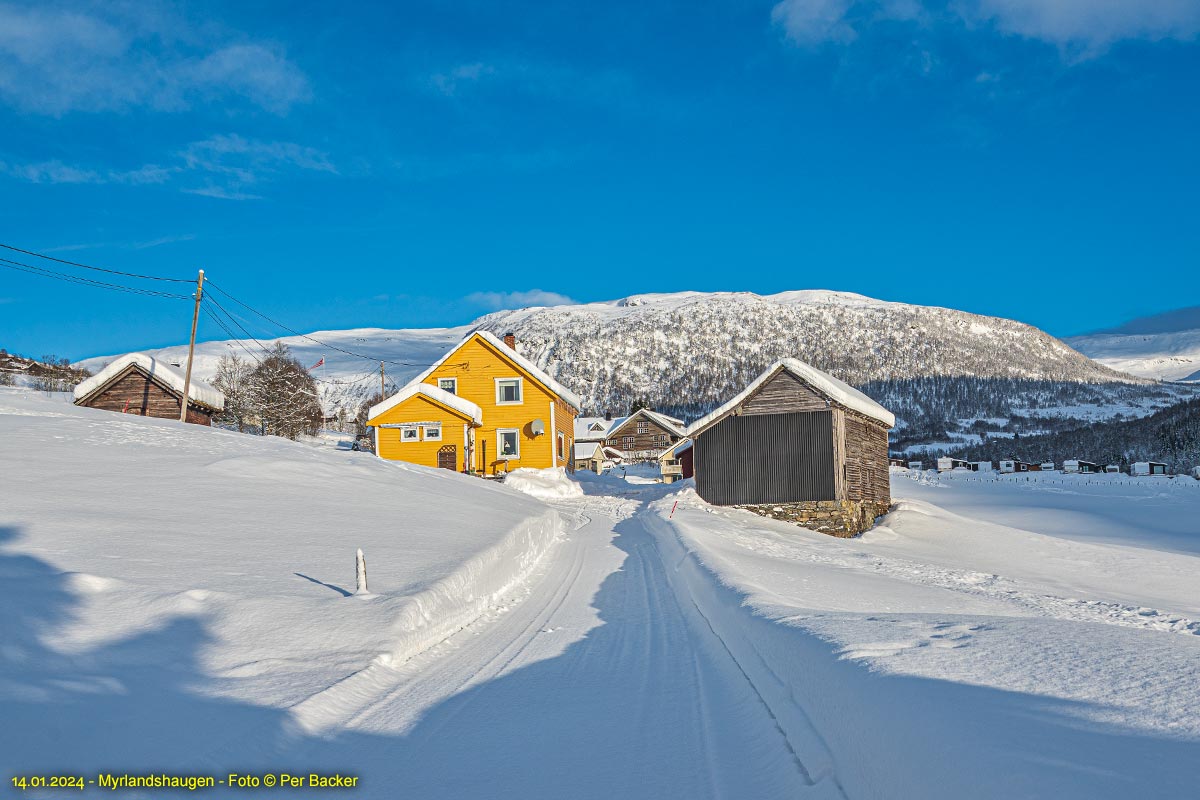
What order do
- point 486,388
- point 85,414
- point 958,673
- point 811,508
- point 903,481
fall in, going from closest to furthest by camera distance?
1. point 958,673
2. point 85,414
3. point 811,508
4. point 486,388
5. point 903,481

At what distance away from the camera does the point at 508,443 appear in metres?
41.1

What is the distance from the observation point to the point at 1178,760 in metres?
3.58

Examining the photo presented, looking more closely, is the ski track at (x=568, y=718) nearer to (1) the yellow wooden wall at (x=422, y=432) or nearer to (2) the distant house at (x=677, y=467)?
(1) the yellow wooden wall at (x=422, y=432)

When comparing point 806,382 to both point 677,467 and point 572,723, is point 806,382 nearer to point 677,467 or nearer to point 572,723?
point 572,723

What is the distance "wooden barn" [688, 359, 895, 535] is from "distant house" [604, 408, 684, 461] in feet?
201

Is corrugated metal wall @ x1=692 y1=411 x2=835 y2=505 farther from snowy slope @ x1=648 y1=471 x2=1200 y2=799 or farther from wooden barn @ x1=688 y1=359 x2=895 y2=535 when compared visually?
snowy slope @ x1=648 y1=471 x2=1200 y2=799

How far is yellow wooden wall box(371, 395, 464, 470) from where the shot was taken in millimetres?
38125

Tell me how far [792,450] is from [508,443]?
56.5 feet

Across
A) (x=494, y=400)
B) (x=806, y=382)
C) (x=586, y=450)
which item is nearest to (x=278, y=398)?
(x=494, y=400)

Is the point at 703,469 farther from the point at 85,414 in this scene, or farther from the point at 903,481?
the point at 903,481

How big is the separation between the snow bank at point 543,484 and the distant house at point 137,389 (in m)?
15.0

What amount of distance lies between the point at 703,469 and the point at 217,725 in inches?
976

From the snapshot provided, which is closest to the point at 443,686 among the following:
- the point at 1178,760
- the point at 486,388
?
the point at 1178,760

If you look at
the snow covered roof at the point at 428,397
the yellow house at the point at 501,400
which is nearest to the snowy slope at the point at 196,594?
the snow covered roof at the point at 428,397
